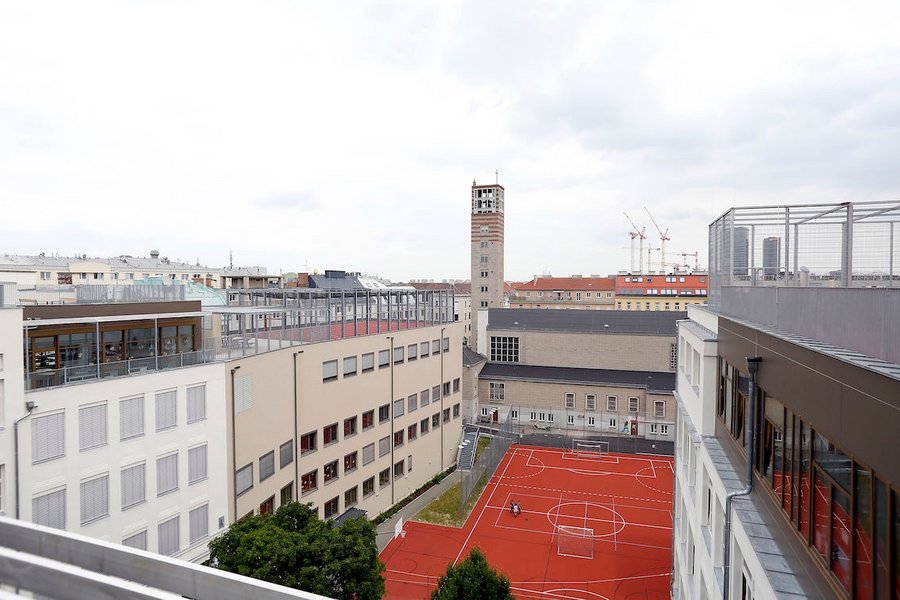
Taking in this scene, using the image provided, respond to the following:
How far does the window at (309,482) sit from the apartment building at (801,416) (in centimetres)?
1759

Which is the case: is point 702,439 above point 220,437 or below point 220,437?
above

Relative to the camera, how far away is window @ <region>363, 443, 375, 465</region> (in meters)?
30.5

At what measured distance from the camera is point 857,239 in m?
9.48

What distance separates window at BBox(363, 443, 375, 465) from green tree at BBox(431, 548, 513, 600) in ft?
42.7

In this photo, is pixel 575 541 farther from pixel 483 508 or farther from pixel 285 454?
pixel 285 454

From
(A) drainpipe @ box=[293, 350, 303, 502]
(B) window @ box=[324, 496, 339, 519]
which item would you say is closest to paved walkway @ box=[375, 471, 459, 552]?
(B) window @ box=[324, 496, 339, 519]

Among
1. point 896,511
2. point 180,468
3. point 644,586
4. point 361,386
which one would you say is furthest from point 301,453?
point 896,511

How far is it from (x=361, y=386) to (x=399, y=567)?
362 inches

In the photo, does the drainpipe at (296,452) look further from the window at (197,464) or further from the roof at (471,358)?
the roof at (471,358)

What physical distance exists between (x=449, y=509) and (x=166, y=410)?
1849 centimetres

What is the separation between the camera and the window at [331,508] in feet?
91.6

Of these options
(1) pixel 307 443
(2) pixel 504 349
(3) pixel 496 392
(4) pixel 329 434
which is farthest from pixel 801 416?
(2) pixel 504 349

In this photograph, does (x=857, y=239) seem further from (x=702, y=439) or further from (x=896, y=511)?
(x=896, y=511)

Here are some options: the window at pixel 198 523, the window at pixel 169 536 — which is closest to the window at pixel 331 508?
the window at pixel 198 523
